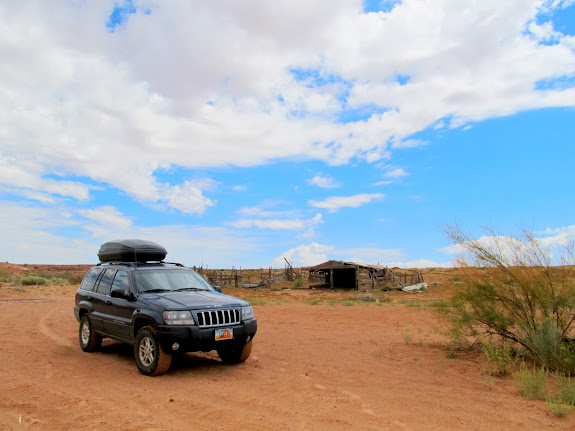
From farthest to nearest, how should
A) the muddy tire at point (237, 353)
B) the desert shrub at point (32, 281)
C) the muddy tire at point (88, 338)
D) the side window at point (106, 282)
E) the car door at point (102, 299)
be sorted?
the desert shrub at point (32, 281) → the muddy tire at point (88, 338) → the side window at point (106, 282) → the car door at point (102, 299) → the muddy tire at point (237, 353)

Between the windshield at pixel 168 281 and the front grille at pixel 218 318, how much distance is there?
45.9 inches

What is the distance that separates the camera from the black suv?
652 cm

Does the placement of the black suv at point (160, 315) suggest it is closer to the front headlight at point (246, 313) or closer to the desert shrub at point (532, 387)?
the front headlight at point (246, 313)

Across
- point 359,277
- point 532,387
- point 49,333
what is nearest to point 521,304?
point 532,387

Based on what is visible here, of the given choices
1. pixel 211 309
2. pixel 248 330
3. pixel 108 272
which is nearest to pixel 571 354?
pixel 248 330

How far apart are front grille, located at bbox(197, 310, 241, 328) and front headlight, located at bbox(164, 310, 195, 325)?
6.2 inches

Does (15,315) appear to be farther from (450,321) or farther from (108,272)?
(450,321)

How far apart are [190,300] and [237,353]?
1.40 meters

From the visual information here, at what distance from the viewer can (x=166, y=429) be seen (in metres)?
4.39

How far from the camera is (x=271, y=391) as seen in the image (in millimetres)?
5922

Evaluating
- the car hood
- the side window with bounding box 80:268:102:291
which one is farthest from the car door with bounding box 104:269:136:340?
the side window with bounding box 80:268:102:291

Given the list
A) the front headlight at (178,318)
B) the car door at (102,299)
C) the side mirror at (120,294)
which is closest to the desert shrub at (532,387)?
the front headlight at (178,318)

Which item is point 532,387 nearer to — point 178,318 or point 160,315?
point 178,318

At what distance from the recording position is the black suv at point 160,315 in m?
6.52
